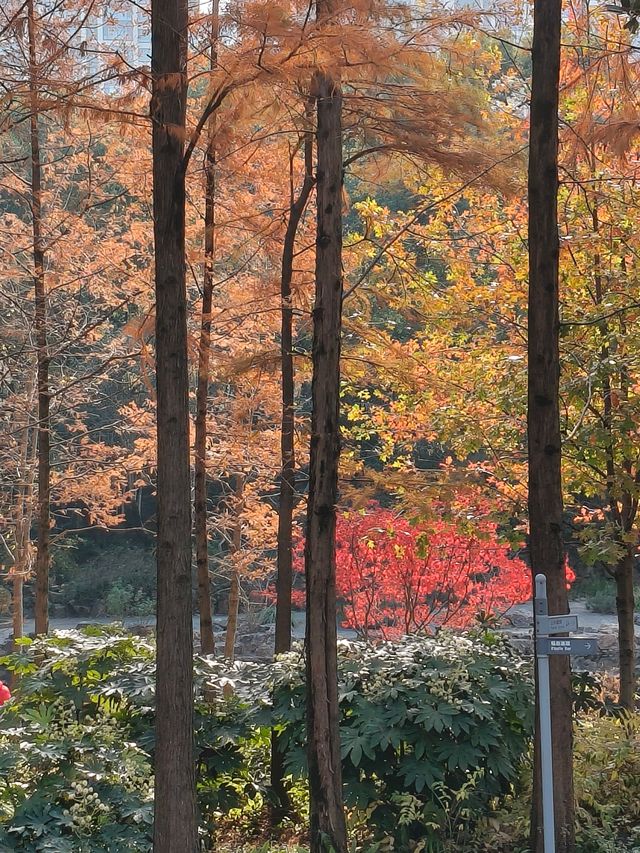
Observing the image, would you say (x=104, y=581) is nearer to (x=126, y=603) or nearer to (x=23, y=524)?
(x=126, y=603)

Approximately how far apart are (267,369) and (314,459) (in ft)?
7.14

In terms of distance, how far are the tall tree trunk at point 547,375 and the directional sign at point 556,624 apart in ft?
3.77

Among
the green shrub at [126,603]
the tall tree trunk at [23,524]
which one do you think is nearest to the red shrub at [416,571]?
the tall tree trunk at [23,524]

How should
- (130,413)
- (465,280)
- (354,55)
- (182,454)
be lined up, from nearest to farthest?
1. (182,454)
2. (354,55)
3. (465,280)
4. (130,413)

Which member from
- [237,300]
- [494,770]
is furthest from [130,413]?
[494,770]

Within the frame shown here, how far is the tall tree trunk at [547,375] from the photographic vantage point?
5180 mm

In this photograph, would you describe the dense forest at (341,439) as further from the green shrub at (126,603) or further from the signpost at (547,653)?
the green shrub at (126,603)

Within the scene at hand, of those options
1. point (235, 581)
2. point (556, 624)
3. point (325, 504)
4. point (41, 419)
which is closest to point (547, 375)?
point (325, 504)

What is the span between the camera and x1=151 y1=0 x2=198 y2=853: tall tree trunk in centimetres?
503

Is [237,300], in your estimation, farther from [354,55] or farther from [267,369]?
[354,55]

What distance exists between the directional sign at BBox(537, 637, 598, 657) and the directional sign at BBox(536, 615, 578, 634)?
0.04m

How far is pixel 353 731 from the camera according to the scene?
5.75 metres

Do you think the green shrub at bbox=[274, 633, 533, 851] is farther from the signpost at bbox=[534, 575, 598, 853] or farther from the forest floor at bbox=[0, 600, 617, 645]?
the forest floor at bbox=[0, 600, 617, 645]

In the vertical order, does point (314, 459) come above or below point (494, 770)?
above
